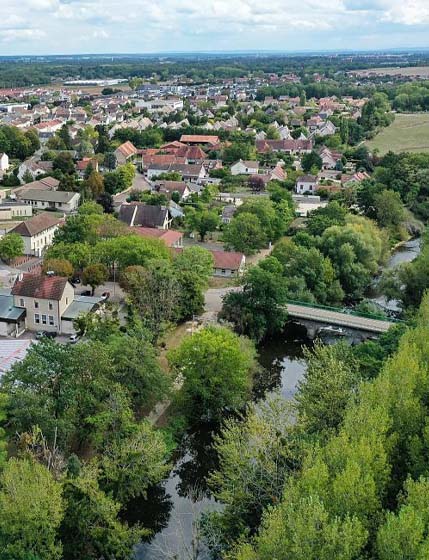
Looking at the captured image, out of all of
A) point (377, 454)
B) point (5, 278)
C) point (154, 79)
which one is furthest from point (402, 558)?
point (154, 79)

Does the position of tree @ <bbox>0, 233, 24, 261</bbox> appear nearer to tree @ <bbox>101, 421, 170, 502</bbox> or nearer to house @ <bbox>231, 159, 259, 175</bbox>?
tree @ <bbox>101, 421, 170, 502</bbox>

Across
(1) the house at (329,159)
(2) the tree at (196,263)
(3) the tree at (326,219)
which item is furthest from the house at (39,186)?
(1) the house at (329,159)

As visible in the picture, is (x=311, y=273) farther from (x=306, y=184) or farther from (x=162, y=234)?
(x=306, y=184)

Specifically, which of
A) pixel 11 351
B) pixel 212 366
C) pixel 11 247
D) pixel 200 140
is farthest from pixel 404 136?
pixel 11 351

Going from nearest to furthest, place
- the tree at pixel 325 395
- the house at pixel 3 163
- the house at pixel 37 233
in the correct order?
the tree at pixel 325 395 < the house at pixel 37 233 < the house at pixel 3 163

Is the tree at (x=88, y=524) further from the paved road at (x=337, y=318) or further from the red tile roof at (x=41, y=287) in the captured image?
the paved road at (x=337, y=318)

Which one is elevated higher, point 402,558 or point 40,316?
point 402,558

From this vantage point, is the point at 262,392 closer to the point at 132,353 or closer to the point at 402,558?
the point at 132,353

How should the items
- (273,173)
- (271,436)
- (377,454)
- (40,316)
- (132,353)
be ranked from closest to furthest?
(377,454) → (271,436) → (132,353) → (40,316) → (273,173)
